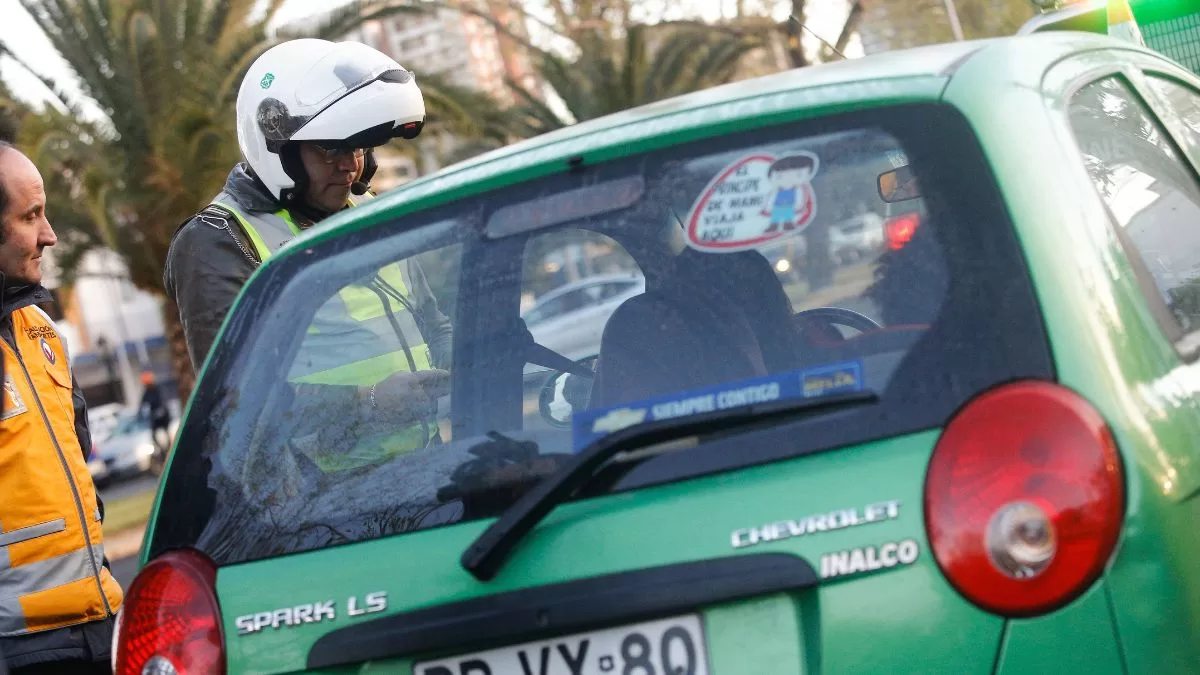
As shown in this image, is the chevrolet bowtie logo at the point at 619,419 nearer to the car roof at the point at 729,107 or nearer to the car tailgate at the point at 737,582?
the car tailgate at the point at 737,582

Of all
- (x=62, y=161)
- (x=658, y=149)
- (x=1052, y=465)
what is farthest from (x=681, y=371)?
(x=62, y=161)

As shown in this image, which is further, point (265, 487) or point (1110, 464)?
point (265, 487)

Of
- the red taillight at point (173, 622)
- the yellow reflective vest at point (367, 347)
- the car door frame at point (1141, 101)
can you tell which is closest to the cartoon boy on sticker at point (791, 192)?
the car door frame at point (1141, 101)

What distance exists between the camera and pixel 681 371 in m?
2.12

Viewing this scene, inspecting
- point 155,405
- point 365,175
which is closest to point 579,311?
point 365,175

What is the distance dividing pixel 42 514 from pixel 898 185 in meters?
1.98

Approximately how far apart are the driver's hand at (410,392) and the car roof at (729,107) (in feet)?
0.87

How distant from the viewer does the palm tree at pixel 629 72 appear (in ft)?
72.4

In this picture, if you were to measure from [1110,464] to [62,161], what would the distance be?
1652 cm

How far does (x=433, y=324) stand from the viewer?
2830 mm

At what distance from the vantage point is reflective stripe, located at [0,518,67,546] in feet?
10.6

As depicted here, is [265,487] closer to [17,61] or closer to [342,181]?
[342,181]

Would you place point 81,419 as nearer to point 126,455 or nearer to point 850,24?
point 850,24

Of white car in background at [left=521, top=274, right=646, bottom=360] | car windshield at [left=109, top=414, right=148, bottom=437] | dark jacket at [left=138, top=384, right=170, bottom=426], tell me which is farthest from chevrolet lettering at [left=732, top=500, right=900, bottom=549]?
car windshield at [left=109, top=414, right=148, bottom=437]
